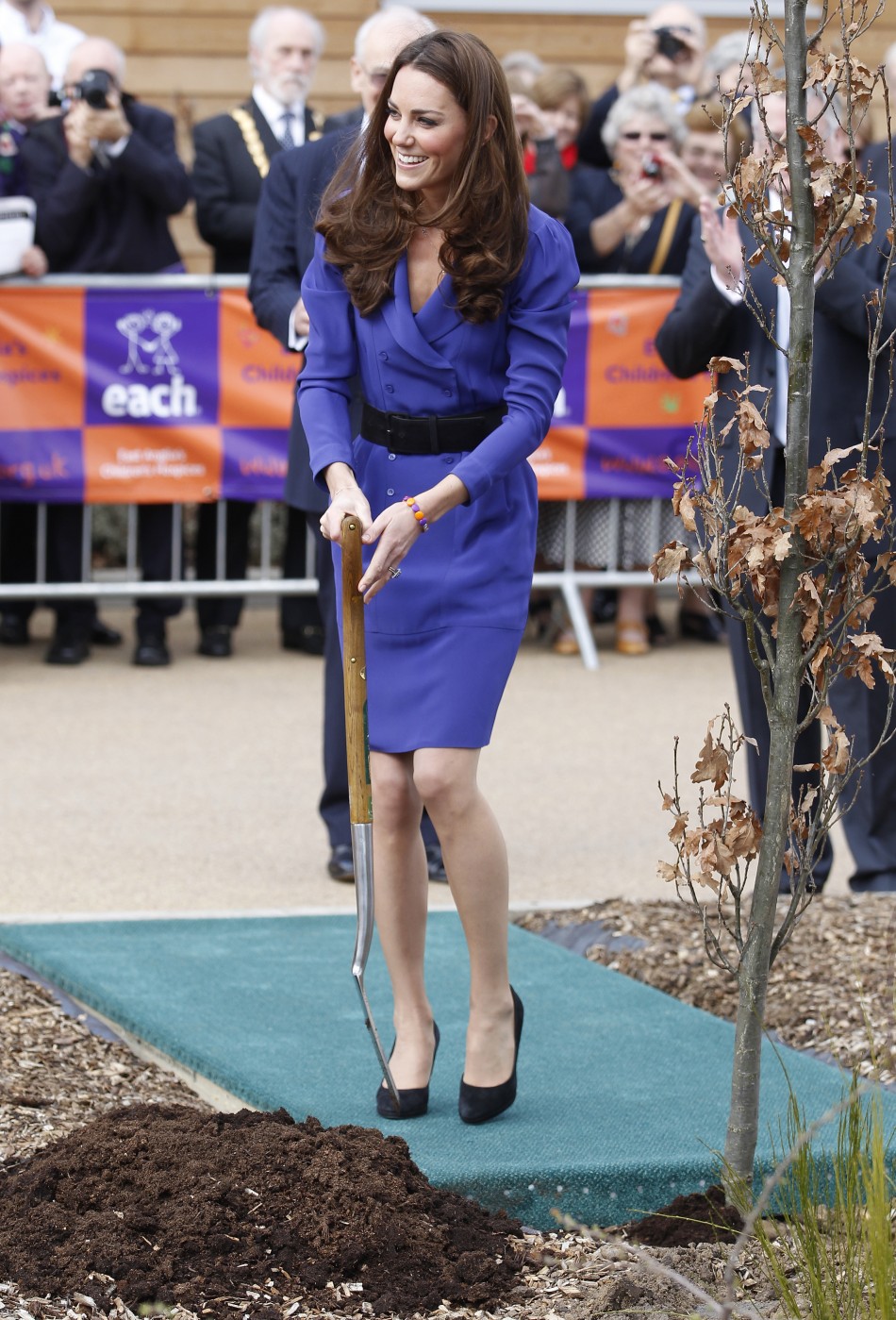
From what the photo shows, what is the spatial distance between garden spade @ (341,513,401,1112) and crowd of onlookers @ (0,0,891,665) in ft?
16.4

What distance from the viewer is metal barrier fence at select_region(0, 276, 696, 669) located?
9414 millimetres

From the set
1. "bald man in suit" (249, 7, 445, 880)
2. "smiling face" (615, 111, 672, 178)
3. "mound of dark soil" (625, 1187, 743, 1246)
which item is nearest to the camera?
"mound of dark soil" (625, 1187, 743, 1246)

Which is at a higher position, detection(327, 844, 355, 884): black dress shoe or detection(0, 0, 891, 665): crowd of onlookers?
detection(0, 0, 891, 665): crowd of onlookers

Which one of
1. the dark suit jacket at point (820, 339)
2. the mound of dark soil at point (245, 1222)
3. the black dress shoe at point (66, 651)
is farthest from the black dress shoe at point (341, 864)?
the black dress shoe at point (66, 651)

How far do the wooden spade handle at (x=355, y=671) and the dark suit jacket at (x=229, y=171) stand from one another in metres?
6.06

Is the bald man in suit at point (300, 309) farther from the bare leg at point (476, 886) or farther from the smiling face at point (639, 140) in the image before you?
the smiling face at point (639, 140)

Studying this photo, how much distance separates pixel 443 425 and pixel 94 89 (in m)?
5.68

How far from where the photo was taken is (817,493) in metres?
3.24

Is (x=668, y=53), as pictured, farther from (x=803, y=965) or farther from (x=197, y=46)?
(x=803, y=965)

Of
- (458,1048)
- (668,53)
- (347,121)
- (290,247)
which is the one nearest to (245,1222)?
(458,1048)

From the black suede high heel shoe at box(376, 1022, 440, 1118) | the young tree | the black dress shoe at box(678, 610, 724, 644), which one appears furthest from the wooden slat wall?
the young tree

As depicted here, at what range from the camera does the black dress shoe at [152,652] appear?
9773 millimetres

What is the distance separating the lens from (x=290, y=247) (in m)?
6.23

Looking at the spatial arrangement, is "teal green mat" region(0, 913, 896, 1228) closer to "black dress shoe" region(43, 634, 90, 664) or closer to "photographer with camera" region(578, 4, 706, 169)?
"black dress shoe" region(43, 634, 90, 664)
